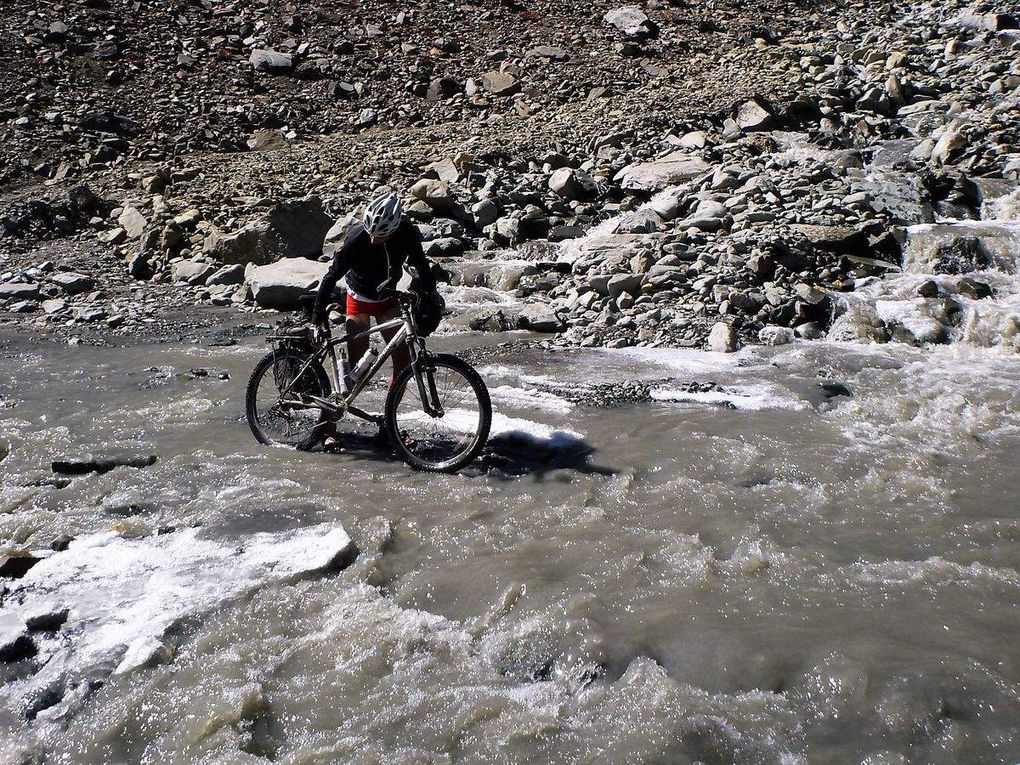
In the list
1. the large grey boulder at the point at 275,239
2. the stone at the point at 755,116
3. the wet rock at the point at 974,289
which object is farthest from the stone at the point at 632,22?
the wet rock at the point at 974,289

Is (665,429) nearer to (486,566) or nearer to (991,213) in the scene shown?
(486,566)

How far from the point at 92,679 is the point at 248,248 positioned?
395 inches

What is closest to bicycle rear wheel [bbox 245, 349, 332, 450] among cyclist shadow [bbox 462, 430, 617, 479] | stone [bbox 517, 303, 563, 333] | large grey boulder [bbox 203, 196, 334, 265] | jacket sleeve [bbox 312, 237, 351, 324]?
jacket sleeve [bbox 312, 237, 351, 324]

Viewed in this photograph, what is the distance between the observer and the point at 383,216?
19.7 feet

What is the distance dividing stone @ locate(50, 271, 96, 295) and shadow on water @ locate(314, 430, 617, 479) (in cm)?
818

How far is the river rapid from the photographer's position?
141 inches

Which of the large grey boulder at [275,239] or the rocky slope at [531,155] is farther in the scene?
the large grey boulder at [275,239]

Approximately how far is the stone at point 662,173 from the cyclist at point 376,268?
367 inches

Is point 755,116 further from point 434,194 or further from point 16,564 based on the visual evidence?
point 16,564

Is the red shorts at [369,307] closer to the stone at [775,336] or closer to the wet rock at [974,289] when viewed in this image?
the stone at [775,336]

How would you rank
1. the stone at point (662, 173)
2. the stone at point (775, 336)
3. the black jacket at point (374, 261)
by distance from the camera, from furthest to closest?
the stone at point (662, 173) → the stone at point (775, 336) → the black jacket at point (374, 261)

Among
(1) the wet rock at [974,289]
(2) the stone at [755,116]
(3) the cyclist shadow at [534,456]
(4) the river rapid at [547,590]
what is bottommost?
(4) the river rapid at [547,590]

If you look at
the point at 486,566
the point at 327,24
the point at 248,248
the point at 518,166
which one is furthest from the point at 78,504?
the point at 327,24

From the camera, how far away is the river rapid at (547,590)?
3570 millimetres
